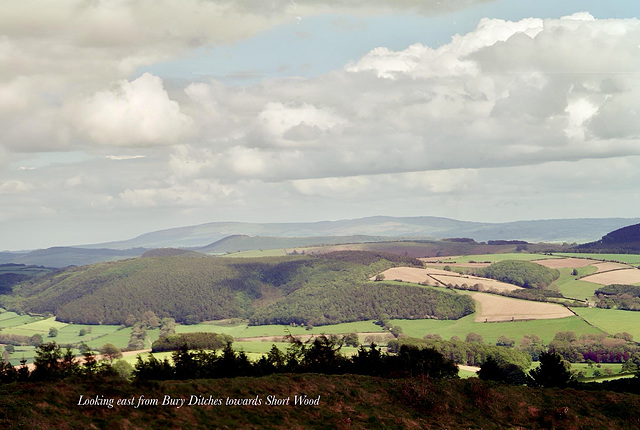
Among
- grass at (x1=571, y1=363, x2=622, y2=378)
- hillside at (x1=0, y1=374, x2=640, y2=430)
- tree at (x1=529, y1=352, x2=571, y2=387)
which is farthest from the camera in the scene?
grass at (x1=571, y1=363, x2=622, y2=378)

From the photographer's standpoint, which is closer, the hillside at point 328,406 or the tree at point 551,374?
the hillside at point 328,406

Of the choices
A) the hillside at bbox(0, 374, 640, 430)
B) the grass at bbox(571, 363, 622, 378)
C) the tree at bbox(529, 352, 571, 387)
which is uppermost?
the hillside at bbox(0, 374, 640, 430)

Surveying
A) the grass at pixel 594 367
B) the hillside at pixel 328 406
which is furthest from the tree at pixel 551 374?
the grass at pixel 594 367

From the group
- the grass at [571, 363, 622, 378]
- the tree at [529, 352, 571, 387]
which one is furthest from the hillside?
the grass at [571, 363, 622, 378]

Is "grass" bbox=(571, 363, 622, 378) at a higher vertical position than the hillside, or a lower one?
lower

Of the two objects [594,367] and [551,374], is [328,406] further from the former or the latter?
[594,367]

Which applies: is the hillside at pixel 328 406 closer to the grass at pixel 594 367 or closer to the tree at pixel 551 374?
the tree at pixel 551 374

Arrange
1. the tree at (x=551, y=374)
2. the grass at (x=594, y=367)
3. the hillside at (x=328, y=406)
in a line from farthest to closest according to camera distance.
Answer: the grass at (x=594, y=367), the tree at (x=551, y=374), the hillside at (x=328, y=406)

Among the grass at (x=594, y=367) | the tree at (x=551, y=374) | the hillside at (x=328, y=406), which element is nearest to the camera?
the hillside at (x=328, y=406)

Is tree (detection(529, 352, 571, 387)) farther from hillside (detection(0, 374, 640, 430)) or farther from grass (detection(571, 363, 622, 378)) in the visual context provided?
grass (detection(571, 363, 622, 378))

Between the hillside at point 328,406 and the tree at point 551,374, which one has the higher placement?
the hillside at point 328,406

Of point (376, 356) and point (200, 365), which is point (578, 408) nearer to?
point (376, 356)

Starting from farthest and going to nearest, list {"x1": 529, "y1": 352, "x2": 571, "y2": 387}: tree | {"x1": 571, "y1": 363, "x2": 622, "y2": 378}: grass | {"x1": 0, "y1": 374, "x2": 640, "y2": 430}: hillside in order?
1. {"x1": 571, "y1": 363, "x2": 622, "y2": 378}: grass
2. {"x1": 529, "y1": 352, "x2": 571, "y2": 387}: tree
3. {"x1": 0, "y1": 374, "x2": 640, "y2": 430}: hillside

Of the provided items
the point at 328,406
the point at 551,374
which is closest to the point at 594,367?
the point at 551,374
